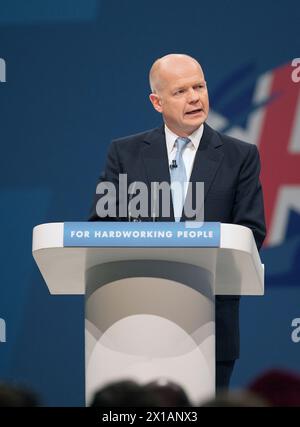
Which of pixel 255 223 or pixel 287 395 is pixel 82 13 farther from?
pixel 287 395

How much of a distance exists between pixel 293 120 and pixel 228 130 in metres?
0.32

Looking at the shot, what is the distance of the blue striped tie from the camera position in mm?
3557

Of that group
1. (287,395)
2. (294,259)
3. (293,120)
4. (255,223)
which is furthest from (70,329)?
(287,395)

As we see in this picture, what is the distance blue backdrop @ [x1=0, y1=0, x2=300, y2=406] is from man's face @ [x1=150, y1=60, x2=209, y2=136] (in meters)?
1.41

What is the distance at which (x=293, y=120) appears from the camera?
5250mm

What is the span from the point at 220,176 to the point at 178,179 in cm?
15

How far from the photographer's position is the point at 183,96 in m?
3.79

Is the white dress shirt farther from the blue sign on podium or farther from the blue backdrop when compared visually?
the blue backdrop
